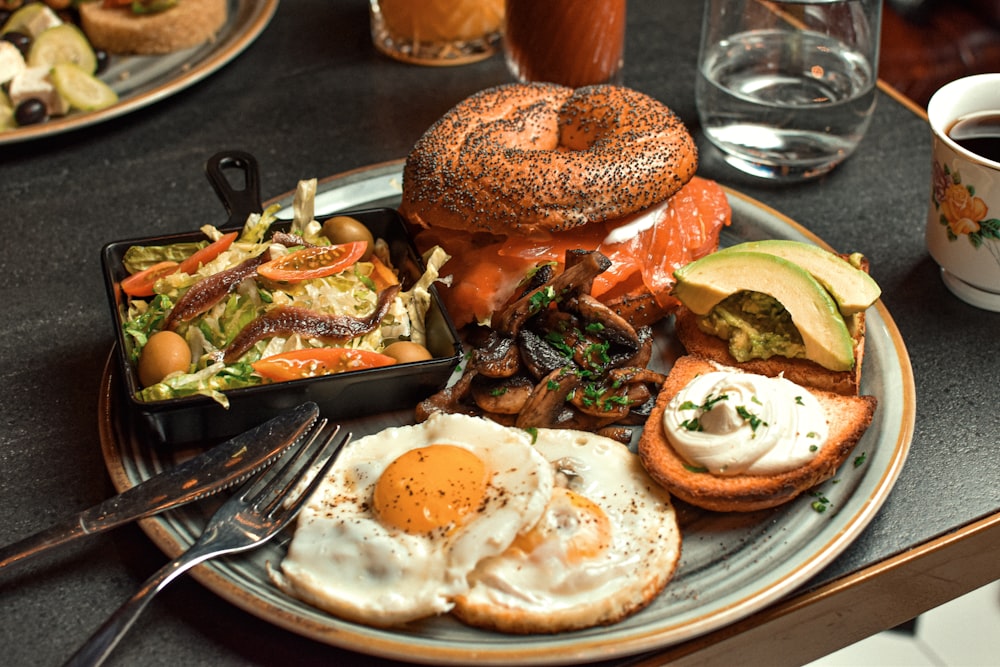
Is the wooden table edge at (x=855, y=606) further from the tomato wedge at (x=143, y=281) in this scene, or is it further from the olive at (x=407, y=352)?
the tomato wedge at (x=143, y=281)

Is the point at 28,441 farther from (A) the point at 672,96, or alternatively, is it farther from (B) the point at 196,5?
(A) the point at 672,96

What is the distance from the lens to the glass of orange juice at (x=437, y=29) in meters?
3.87

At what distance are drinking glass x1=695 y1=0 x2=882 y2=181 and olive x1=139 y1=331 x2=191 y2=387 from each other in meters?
1.98

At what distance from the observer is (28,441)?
2350 mm

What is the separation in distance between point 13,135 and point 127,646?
2.34 metres

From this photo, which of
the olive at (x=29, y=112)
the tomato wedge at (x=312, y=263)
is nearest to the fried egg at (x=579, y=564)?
→ the tomato wedge at (x=312, y=263)

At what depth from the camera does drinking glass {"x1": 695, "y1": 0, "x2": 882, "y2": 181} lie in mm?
3154

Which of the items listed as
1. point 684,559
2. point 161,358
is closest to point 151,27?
point 161,358

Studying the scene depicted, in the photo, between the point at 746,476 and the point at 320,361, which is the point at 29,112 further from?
the point at 746,476

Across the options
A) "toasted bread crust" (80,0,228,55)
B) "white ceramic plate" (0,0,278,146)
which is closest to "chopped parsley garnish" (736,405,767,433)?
"white ceramic plate" (0,0,278,146)

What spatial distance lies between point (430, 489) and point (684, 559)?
55 centimetres

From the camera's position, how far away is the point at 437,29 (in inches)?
156

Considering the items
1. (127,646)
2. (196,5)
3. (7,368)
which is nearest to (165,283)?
(7,368)

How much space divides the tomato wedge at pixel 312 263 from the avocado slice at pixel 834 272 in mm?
1018
